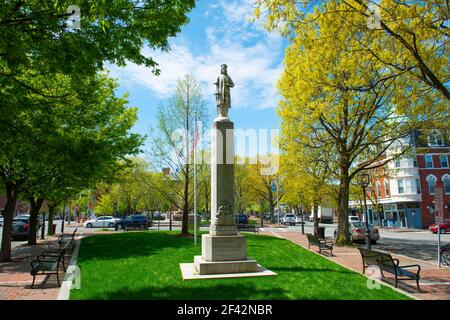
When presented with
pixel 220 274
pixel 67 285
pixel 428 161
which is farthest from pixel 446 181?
pixel 67 285

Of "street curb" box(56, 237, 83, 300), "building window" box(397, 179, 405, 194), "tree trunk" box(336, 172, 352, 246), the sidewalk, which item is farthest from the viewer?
"building window" box(397, 179, 405, 194)

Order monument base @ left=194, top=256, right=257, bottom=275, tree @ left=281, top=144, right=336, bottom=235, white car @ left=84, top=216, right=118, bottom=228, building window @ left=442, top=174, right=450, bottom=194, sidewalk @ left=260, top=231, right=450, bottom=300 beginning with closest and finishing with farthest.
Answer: sidewalk @ left=260, top=231, right=450, bottom=300 < monument base @ left=194, top=256, right=257, bottom=275 < tree @ left=281, top=144, right=336, bottom=235 < white car @ left=84, top=216, right=118, bottom=228 < building window @ left=442, top=174, right=450, bottom=194

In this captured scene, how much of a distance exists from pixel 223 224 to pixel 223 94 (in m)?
4.59

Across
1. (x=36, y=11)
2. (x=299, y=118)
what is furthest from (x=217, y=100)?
(x=299, y=118)

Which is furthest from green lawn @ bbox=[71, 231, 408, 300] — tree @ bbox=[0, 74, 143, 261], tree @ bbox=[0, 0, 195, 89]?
tree @ bbox=[0, 0, 195, 89]

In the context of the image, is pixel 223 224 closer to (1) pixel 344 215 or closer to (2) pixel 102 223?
(1) pixel 344 215

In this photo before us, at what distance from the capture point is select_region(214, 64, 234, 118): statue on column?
11844 millimetres

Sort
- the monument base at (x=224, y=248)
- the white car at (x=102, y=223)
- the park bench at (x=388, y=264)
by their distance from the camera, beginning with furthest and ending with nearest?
the white car at (x=102, y=223) < the monument base at (x=224, y=248) < the park bench at (x=388, y=264)

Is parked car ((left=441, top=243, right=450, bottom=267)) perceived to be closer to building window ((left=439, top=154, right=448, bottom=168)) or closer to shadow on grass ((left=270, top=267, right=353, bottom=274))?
shadow on grass ((left=270, top=267, right=353, bottom=274))

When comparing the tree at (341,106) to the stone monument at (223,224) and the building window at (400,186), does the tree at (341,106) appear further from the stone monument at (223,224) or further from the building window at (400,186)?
the building window at (400,186)

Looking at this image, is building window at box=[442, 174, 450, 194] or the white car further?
building window at box=[442, 174, 450, 194]

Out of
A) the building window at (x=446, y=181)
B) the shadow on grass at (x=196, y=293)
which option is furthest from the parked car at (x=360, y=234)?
the building window at (x=446, y=181)

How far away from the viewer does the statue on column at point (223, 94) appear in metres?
11.8

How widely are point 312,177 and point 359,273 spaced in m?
13.4
